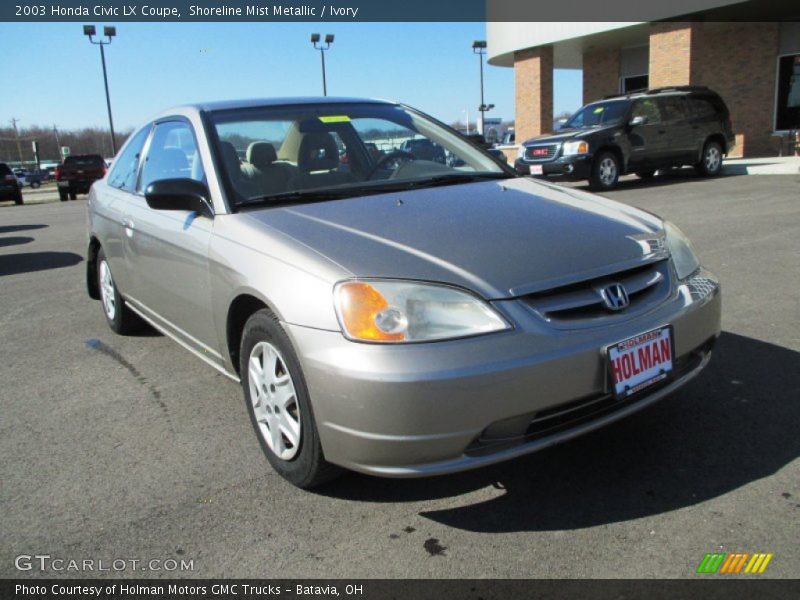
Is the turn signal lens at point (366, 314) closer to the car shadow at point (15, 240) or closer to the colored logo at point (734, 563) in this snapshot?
the colored logo at point (734, 563)

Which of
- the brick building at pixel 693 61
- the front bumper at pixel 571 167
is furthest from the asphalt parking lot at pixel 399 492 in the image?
the brick building at pixel 693 61

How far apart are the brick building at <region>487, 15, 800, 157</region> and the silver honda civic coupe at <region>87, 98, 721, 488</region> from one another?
17606mm

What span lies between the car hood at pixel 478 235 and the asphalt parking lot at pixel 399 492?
840 mm

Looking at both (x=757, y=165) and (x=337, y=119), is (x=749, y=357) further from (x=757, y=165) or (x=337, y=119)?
(x=757, y=165)

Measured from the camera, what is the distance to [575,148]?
1316cm

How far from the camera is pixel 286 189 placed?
3314 millimetres

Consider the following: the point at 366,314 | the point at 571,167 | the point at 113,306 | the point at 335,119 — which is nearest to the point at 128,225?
the point at 113,306

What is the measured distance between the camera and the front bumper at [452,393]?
7.18ft

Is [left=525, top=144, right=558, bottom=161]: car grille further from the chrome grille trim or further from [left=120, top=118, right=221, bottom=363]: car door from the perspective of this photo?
[left=120, top=118, right=221, bottom=363]: car door

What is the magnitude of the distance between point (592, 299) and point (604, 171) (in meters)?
11.9

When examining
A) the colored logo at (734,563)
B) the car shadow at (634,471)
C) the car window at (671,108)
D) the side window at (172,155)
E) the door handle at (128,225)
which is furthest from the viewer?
the car window at (671,108)

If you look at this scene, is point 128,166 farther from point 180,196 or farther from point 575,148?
point 575,148

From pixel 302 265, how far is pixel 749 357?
8.95 feet
